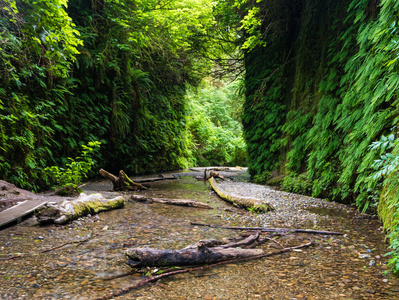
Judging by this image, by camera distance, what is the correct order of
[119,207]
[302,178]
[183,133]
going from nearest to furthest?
1. [119,207]
2. [302,178]
3. [183,133]

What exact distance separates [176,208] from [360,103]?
174 inches

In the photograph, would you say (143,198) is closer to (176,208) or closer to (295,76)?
(176,208)

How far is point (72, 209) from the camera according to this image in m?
4.93

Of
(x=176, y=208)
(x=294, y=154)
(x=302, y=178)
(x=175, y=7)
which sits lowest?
(x=176, y=208)

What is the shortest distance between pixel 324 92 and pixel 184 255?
6.14m

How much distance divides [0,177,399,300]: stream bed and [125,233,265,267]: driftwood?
4.8 inches

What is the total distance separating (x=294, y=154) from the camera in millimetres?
8555

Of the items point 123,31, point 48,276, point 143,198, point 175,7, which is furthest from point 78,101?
point 48,276

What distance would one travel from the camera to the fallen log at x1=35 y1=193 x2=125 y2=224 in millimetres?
4570

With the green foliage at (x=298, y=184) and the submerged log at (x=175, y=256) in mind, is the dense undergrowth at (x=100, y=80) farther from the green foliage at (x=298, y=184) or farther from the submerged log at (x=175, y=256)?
the green foliage at (x=298, y=184)

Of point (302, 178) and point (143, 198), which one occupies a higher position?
point (302, 178)

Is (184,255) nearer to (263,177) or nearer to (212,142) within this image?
(263,177)

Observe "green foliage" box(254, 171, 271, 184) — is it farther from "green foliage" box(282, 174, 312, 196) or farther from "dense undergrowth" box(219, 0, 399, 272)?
"green foliage" box(282, 174, 312, 196)

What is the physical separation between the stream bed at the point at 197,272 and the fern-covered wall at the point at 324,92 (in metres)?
1.19
